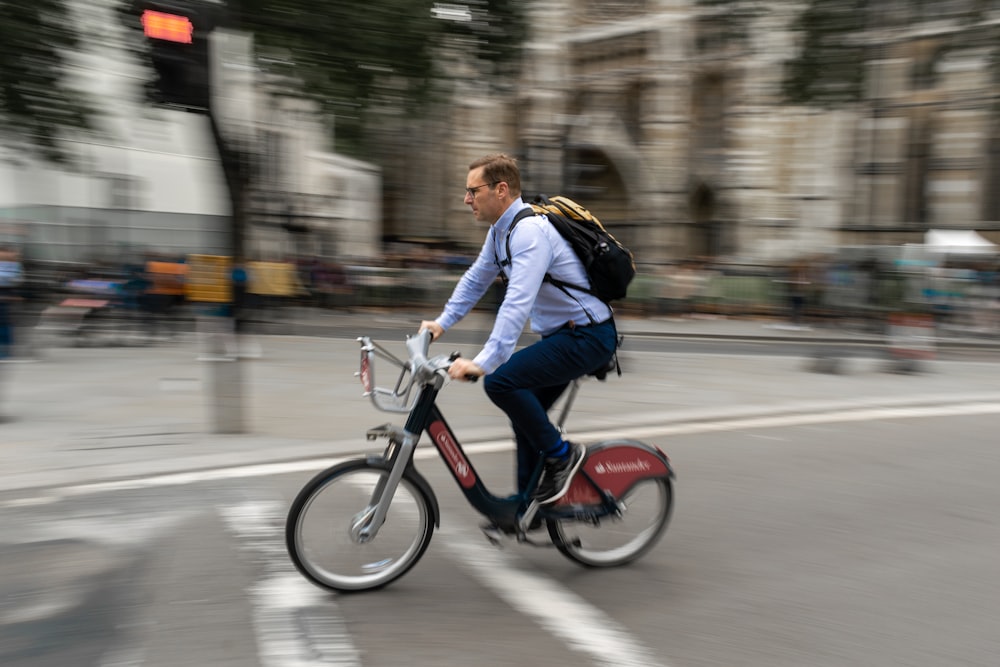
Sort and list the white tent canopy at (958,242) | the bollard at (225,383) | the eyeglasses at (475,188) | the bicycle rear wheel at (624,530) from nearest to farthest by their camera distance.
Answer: the eyeglasses at (475,188)
the bicycle rear wheel at (624,530)
the bollard at (225,383)
the white tent canopy at (958,242)

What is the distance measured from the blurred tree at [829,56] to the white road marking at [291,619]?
40.0 ft

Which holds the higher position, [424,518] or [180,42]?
[180,42]

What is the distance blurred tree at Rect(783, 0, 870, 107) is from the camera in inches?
547

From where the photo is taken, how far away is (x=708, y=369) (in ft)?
38.4

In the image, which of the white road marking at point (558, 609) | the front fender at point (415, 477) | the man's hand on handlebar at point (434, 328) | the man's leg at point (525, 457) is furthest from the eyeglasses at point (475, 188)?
the white road marking at point (558, 609)

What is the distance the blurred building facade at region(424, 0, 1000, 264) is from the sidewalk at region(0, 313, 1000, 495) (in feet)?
32.5

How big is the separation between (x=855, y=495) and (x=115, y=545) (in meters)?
4.03

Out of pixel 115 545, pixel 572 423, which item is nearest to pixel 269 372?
pixel 572 423

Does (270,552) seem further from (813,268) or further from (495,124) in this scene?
(495,124)

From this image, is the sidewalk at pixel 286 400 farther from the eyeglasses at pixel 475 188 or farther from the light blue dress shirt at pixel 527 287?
the eyeglasses at pixel 475 188

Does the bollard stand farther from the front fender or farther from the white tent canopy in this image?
the white tent canopy

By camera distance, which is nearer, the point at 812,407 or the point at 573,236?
the point at 573,236

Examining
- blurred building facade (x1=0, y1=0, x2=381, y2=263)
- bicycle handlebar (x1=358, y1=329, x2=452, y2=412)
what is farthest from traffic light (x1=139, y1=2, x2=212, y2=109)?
bicycle handlebar (x1=358, y1=329, x2=452, y2=412)

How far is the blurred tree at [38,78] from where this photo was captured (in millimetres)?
12617
